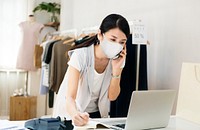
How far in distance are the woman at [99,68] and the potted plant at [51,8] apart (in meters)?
3.07

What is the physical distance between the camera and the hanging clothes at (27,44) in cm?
482

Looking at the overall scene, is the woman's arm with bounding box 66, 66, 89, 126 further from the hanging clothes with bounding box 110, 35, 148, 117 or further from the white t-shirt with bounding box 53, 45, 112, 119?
the hanging clothes with bounding box 110, 35, 148, 117

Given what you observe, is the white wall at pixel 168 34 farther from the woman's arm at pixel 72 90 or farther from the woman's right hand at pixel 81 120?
the woman's right hand at pixel 81 120

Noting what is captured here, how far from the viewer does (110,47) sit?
6.50 feet

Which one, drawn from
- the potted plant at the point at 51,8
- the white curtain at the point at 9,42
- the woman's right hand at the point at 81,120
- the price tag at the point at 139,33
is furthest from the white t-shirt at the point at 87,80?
the white curtain at the point at 9,42

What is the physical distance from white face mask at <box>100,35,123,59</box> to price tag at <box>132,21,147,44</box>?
0.92ft

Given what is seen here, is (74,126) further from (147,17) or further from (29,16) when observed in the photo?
(29,16)

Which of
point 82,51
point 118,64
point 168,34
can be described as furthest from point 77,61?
point 168,34

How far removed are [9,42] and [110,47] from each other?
137 inches

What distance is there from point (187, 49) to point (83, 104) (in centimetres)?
89

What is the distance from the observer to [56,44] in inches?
140

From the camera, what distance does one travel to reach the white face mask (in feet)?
6.46

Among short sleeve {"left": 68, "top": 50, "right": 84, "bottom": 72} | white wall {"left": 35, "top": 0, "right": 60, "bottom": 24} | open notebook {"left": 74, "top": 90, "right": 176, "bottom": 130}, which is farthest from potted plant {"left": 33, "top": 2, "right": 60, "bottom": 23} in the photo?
open notebook {"left": 74, "top": 90, "right": 176, "bottom": 130}

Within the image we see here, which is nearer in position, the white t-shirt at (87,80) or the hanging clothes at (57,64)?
the white t-shirt at (87,80)
